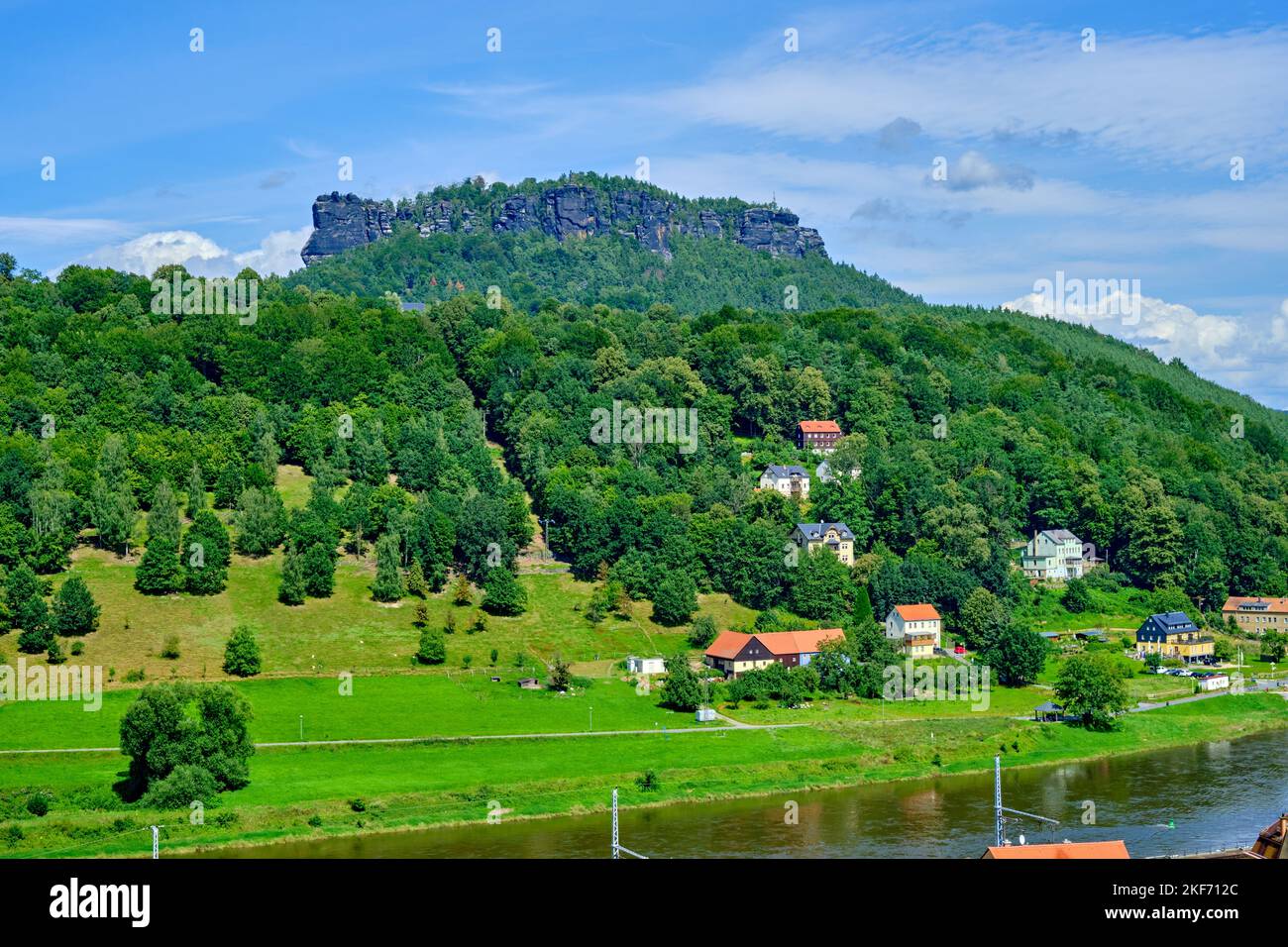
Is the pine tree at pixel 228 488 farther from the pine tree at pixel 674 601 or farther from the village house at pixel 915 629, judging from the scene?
the village house at pixel 915 629

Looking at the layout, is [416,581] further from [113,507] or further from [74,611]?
[74,611]

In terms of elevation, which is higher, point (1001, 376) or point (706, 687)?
point (1001, 376)

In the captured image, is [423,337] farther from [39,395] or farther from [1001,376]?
[1001,376]

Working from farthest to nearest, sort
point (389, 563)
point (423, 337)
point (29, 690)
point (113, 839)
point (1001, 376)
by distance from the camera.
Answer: point (1001, 376) < point (423, 337) < point (389, 563) < point (29, 690) < point (113, 839)

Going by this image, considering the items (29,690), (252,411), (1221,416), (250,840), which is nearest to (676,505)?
(252,411)

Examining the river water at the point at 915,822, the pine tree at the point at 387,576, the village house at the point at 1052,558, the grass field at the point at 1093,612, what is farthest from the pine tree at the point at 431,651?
the village house at the point at 1052,558
